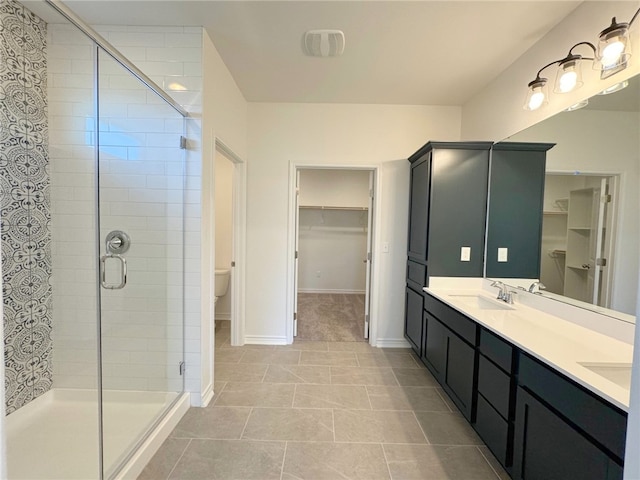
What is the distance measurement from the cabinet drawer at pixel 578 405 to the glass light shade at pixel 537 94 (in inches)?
66.9

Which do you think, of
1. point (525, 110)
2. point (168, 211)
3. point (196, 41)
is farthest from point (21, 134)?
point (525, 110)

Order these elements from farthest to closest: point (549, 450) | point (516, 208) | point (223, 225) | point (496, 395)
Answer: point (223, 225) → point (516, 208) → point (496, 395) → point (549, 450)

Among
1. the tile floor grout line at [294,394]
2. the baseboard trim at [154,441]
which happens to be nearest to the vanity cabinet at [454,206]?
the tile floor grout line at [294,394]

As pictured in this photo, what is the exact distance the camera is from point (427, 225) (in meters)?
2.74

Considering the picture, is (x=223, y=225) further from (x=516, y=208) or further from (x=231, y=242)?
(x=516, y=208)

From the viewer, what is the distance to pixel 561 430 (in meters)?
1.20

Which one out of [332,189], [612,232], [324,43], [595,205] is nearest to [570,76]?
[595,205]

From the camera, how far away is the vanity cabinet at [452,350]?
6.31 feet

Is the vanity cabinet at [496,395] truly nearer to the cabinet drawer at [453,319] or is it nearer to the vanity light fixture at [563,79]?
the cabinet drawer at [453,319]

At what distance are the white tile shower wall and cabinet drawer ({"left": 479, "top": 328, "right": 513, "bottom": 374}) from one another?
1950 mm

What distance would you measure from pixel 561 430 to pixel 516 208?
1685 mm

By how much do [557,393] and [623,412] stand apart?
29 cm

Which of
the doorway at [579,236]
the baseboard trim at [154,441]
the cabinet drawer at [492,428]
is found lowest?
the baseboard trim at [154,441]

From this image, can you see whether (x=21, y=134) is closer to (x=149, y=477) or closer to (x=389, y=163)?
(x=149, y=477)
